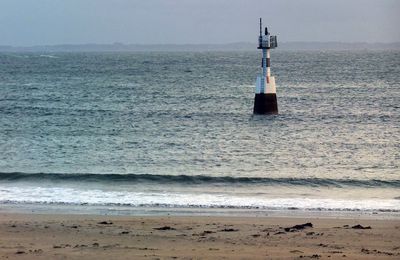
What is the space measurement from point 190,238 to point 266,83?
25.7 meters

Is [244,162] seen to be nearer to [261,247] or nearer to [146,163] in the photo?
[146,163]

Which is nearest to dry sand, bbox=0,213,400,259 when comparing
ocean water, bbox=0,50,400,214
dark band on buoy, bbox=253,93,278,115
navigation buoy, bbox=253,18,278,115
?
ocean water, bbox=0,50,400,214

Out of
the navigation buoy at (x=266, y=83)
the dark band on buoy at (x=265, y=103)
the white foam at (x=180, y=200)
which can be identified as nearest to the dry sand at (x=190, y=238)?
the white foam at (x=180, y=200)

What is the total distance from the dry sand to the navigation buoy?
75.8 feet

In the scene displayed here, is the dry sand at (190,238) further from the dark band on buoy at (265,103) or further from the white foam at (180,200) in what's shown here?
the dark band on buoy at (265,103)

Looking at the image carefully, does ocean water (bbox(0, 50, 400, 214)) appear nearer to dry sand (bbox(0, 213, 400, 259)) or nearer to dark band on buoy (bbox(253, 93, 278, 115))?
dark band on buoy (bbox(253, 93, 278, 115))

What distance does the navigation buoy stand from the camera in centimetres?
3884

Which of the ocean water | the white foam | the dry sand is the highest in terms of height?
the dry sand

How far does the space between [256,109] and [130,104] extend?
47.3 feet

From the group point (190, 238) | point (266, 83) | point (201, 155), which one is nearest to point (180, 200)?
point (190, 238)

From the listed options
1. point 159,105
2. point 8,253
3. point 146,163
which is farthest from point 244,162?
point 159,105

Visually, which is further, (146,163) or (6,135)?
(6,135)

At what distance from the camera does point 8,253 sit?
485 inches

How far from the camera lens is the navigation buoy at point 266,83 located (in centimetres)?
3884
